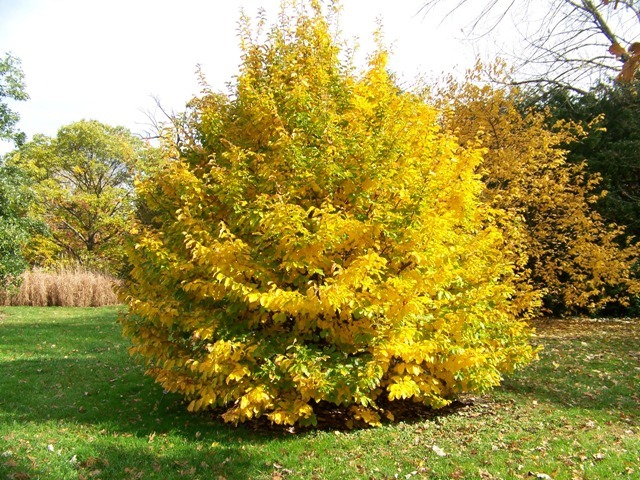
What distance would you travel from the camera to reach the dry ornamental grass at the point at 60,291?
1762 cm

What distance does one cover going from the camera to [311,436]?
189 inches

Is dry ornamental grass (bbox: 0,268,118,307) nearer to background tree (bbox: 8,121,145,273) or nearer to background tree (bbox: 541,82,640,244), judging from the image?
background tree (bbox: 8,121,145,273)

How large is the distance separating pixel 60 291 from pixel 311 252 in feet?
53.5

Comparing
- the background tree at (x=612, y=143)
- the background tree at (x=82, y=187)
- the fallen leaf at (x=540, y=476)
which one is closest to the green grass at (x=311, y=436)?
the fallen leaf at (x=540, y=476)

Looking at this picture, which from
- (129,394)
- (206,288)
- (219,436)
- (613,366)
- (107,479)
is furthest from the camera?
(613,366)

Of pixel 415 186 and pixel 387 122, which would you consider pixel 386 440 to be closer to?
pixel 415 186

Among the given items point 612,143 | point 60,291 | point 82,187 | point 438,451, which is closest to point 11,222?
point 60,291

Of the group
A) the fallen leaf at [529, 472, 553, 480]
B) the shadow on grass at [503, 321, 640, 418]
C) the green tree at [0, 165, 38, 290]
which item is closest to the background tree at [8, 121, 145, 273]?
the green tree at [0, 165, 38, 290]

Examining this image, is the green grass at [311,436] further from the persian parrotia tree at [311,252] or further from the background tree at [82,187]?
the background tree at [82,187]

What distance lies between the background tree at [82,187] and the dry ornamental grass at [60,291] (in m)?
8.24

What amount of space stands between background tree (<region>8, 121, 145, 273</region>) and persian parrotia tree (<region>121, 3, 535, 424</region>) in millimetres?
23276

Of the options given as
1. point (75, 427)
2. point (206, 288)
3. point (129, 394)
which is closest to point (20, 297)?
point (129, 394)

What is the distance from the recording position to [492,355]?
538 cm

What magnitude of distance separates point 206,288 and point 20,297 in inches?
633
